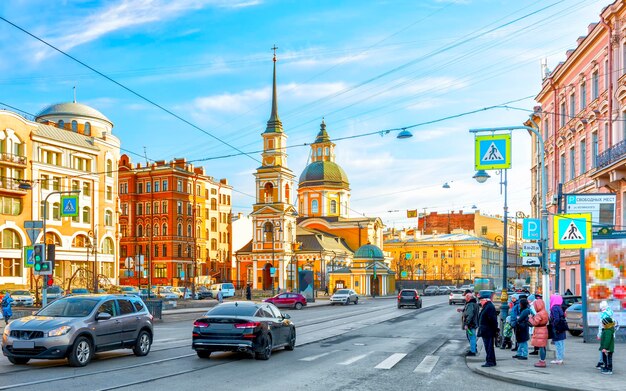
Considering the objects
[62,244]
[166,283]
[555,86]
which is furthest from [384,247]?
[555,86]

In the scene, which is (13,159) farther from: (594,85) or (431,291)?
(431,291)

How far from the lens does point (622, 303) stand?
2264cm

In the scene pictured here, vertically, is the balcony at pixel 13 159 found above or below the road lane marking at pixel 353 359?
above

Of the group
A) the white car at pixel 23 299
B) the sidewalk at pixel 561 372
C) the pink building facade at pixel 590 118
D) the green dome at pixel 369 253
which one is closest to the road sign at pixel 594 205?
the pink building facade at pixel 590 118

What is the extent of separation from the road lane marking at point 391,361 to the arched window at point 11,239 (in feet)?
183

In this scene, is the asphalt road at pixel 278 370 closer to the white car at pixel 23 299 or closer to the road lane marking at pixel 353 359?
the road lane marking at pixel 353 359

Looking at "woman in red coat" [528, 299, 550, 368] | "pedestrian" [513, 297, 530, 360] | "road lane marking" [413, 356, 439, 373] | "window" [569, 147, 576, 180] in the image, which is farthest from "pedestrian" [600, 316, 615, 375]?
"window" [569, 147, 576, 180]

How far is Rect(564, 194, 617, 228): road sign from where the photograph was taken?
24797 mm

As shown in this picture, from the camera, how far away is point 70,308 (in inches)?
645

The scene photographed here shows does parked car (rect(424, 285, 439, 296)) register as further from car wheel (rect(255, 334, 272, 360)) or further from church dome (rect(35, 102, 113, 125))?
car wheel (rect(255, 334, 272, 360))

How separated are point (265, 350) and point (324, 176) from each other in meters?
100

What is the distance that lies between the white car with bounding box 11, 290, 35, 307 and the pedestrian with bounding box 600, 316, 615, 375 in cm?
4488

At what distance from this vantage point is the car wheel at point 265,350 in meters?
17.2

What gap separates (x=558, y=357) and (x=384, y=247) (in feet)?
399
